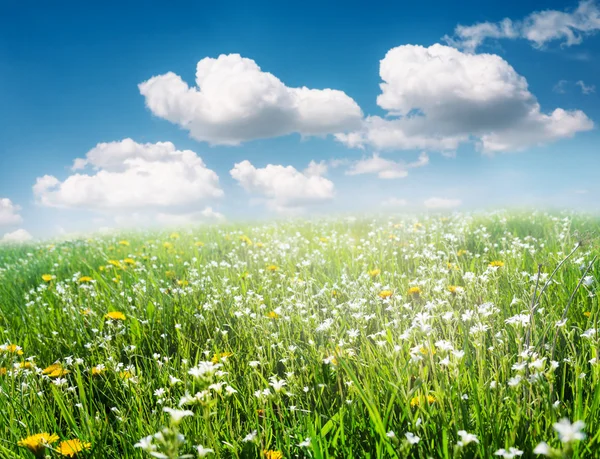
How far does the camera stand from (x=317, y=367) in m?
2.79

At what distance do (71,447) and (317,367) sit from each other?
1.29 m

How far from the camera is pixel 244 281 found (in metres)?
5.12

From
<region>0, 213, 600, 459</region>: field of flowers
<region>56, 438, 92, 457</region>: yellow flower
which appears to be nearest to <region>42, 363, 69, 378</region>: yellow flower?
<region>0, 213, 600, 459</region>: field of flowers

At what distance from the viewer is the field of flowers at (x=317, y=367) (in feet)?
6.16

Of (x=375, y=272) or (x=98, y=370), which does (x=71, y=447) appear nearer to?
(x=98, y=370)

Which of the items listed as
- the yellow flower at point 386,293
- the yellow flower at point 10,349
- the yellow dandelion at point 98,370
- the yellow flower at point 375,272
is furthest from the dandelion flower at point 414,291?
the yellow flower at point 10,349

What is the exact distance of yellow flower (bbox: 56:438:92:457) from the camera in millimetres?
2121

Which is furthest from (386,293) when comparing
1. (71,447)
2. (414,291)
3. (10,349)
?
(10,349)

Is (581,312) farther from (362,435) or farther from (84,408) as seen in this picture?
(84,408)

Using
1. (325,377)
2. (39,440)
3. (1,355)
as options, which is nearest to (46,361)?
(1,355)

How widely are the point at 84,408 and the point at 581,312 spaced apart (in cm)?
308

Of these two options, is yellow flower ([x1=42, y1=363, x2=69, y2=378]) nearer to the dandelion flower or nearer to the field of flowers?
the field of flowers

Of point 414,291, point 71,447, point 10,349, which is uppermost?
point 414,291

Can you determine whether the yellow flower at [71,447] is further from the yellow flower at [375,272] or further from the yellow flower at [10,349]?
the yellow flower at [375,272]
